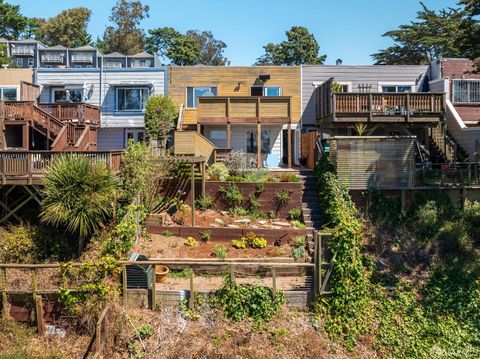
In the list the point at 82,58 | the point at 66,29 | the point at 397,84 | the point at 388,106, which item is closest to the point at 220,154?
the point at 388,106

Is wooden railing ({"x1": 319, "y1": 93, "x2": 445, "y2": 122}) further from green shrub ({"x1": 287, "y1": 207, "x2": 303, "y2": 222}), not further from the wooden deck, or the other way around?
the wooden deck

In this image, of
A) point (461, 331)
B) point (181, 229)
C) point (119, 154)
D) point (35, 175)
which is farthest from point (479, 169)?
point (35, 175)

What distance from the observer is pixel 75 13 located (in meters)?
60.6

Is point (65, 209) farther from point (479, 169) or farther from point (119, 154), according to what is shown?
point (479, 169)

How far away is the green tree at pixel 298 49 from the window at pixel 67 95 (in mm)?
39596

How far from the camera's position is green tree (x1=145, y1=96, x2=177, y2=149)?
21594 mm

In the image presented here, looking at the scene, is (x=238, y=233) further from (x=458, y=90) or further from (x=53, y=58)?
(x=53, y=58)

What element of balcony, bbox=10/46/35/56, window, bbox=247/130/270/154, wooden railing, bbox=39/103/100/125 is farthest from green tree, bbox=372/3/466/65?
balcony, bbox=10/46/35/56

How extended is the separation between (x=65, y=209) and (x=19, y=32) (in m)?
55.5

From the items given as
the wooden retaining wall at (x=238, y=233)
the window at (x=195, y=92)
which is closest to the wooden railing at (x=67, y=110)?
the window at (x=195, y=92)

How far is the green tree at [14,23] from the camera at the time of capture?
53.5m

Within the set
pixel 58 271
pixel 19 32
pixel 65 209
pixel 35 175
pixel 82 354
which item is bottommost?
Answer: pixel 82 354

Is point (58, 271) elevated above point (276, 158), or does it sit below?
below

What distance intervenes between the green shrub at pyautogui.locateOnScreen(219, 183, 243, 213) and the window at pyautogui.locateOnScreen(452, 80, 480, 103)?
13925mm
